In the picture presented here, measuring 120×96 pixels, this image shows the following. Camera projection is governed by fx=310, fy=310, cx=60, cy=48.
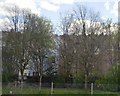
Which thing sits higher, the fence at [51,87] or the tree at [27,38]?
the tree at [27,38]

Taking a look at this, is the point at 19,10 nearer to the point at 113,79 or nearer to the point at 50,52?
the point at 50,52

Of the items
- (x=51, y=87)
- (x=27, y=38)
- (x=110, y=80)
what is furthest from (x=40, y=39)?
(x=110, y=80)

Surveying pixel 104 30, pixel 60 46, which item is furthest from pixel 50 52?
pixel 104 30

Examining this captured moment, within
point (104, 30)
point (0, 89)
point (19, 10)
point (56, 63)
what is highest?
point (19, 10)

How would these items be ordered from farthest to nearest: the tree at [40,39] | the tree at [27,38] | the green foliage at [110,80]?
1. the tree at [40,39]
2. the tree at [27,38]
3. the green foliage at [110,80]

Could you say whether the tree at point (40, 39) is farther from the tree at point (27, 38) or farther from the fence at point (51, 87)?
the fence at point (51, 87)

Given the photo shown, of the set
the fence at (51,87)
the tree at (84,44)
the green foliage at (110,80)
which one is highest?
the tree at (84,44)

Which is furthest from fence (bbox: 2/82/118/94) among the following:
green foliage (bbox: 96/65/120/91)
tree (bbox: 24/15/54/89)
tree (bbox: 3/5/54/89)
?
tree (bbox: 24/15/54/89)

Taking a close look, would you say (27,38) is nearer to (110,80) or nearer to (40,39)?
(40,39)

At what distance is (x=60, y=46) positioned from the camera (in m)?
5.91

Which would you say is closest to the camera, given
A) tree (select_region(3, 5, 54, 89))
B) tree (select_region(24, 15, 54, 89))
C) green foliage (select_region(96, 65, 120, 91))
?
green foliage (select_region(96, 65, 120, 91))

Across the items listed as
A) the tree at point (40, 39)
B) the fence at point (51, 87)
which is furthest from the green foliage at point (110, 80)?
the tree at point (40, 39)

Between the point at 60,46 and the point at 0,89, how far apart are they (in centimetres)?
190

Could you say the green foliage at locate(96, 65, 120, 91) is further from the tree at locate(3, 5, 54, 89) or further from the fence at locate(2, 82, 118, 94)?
the tree at locate(3, 5, 54, 89)
